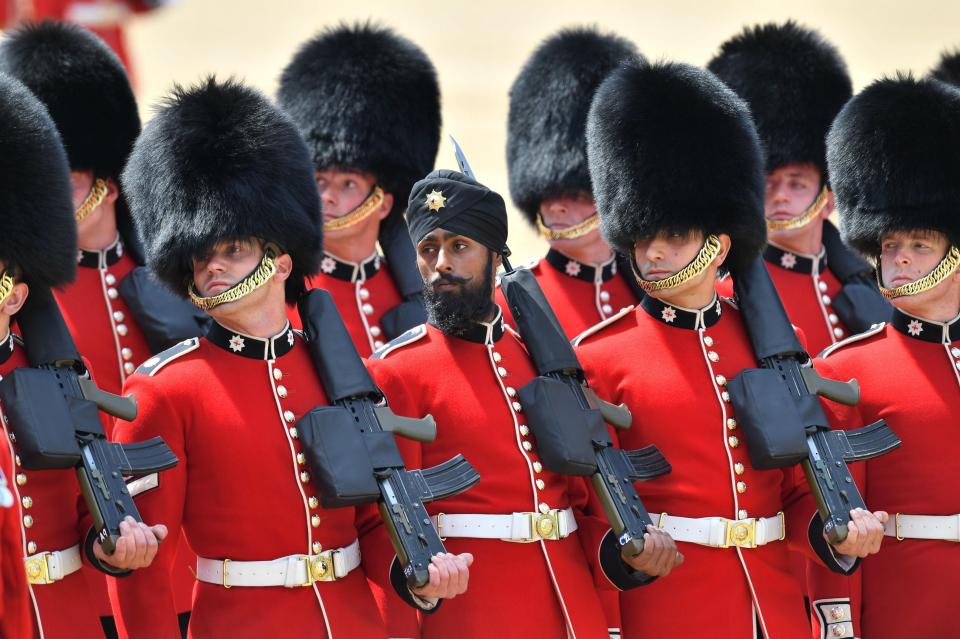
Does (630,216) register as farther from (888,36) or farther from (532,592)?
(888,36)

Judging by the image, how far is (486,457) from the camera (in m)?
3.93

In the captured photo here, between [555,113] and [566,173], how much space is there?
0.85 ft

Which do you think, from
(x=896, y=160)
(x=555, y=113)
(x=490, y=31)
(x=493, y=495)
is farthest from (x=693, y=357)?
(x=490, y=31)

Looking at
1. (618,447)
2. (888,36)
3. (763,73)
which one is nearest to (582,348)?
(618,447)

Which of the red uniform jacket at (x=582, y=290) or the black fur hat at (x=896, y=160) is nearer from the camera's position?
the black fur hat at (x=896, y=160)

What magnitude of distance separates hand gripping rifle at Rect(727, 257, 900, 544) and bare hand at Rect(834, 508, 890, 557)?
0.02 meters

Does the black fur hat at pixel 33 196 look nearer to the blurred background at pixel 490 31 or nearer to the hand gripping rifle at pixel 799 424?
the hand gripping rifle at pixel 799 424

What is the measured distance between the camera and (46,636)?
3.55 m

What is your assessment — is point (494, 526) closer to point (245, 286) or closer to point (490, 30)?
point (245, 286)

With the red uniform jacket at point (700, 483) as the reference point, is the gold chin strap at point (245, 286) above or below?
above

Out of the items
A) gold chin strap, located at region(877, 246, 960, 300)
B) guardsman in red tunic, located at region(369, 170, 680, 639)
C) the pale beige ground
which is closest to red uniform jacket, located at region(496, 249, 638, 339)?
gold chin strap, located at region(877, 246, 960, 300)

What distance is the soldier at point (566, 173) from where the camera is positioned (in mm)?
5215

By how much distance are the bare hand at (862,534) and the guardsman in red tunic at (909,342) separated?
0.27 meters

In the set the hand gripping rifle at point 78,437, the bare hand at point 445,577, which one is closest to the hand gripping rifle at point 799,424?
the bare hand at point 445,577
